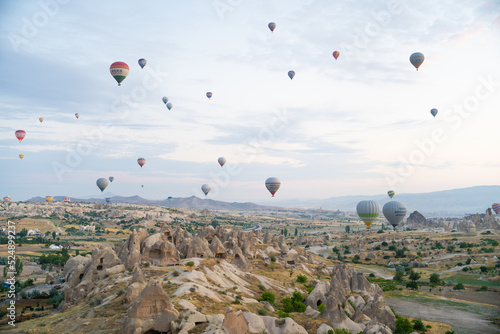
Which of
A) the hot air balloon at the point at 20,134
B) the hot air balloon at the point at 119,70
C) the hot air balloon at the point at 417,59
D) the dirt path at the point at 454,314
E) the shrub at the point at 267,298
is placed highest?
the hot air balloon at the point at 417,59

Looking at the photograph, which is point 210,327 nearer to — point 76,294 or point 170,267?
point 170,267

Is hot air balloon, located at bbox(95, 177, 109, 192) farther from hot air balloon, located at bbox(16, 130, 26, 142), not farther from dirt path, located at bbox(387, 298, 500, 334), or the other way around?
dirt path, located at bbox(387, 298, 500, 334)

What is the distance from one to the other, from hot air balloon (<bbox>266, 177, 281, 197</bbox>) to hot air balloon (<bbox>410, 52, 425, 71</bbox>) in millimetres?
47924

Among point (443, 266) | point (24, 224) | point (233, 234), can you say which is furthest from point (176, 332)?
point (24, 224)

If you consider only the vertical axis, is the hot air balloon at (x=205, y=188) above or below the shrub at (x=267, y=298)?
above

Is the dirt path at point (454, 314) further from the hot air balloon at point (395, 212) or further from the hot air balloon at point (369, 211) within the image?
the hot air balloon at point (395, 212)

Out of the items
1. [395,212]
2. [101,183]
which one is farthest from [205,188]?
[395,212]

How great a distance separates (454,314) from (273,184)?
209 ft

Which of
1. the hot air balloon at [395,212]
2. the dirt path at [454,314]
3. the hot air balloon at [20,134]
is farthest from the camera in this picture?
the hot air balloon at [395,212]

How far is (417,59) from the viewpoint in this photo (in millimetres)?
86938

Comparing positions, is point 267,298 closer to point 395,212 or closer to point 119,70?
point 119,70

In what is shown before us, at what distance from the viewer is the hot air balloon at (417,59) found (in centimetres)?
8688

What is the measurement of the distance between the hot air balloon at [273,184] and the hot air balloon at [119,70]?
51.2 meters

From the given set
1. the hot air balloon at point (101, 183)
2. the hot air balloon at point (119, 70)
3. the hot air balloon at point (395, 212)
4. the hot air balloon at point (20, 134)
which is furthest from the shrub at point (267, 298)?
the hot air balloon at point (101, 183)
